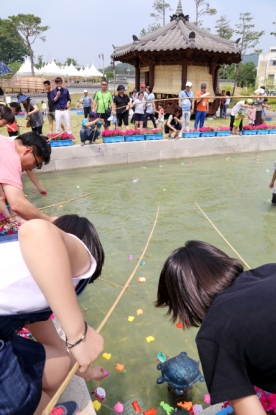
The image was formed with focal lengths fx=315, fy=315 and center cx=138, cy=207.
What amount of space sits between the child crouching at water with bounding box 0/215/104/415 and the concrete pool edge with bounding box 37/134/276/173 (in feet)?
26.6

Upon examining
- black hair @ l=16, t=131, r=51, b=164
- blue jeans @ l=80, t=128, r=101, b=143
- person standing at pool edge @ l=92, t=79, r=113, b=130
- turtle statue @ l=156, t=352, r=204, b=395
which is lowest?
turtle statue @ l=156, t=352, r=204, b=395

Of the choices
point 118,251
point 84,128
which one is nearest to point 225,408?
point 118,251

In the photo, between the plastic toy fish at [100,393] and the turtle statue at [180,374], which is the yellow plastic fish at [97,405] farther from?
the turtle statue at [180,374]

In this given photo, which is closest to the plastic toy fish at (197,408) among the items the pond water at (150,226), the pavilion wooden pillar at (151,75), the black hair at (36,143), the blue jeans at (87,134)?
the pond water at (150,226)

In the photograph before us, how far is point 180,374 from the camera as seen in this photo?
2.32 metres

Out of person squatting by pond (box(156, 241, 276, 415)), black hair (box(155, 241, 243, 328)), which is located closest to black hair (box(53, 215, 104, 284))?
black hair (box(155, 241, 243, 328))

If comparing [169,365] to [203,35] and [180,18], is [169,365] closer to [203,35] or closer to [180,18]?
[203,35]

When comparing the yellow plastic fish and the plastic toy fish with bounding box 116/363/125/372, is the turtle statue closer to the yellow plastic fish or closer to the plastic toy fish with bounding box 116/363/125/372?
the plastic toy fish with bounding box 116/363/125/372

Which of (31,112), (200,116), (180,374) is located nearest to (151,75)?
(200,116)

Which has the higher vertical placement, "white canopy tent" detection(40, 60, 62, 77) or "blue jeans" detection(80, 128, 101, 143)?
"white canopy tent" detection(40, 60, 62, 77)

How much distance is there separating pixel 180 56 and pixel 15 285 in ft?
→ 58.8

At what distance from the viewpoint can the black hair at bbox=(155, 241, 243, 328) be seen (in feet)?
4.29

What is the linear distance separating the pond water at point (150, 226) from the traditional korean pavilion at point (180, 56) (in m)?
7.92

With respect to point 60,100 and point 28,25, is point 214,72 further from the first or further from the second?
point 28,25
